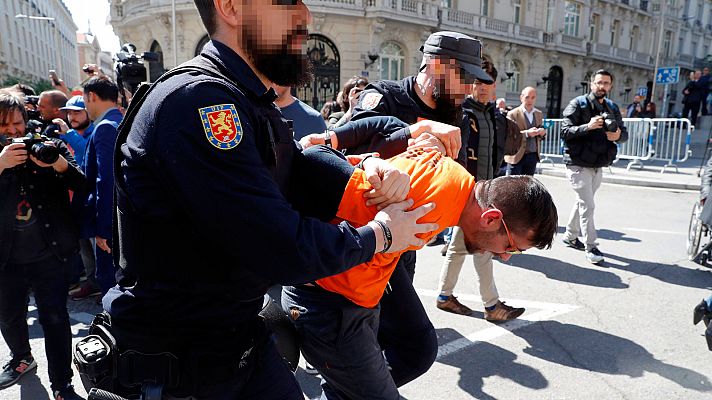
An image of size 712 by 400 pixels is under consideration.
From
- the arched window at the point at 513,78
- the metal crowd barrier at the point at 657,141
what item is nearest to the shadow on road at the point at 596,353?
the metal crowd barrier at the point at 657,141

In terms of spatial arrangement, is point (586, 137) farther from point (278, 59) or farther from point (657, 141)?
point (657, 141)

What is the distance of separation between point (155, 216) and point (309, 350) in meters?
1.02

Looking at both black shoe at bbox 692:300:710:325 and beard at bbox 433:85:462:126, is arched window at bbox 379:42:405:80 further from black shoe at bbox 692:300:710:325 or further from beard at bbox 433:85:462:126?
beard at bbox 433:85:462:126

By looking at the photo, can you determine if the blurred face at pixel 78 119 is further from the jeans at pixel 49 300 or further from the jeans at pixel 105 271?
the jeans at pixel 49 300

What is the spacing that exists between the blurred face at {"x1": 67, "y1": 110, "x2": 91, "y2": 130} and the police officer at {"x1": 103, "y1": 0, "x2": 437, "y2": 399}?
393cm

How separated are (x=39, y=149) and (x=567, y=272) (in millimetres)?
4951

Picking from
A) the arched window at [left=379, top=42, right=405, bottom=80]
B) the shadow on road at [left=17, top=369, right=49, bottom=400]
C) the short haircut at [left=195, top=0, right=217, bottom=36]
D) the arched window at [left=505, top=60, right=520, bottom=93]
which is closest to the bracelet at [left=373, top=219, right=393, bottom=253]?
the short haircut at [left=195, top=0, right=217, bottom=36]

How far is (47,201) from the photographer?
9.65 ft

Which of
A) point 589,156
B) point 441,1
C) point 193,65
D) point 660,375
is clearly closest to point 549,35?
point 441,1

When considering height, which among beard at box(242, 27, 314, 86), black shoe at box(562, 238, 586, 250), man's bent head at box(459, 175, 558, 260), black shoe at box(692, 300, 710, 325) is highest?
beard at box(242, 27, 314, 86)

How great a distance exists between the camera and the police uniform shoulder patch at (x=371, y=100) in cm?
272

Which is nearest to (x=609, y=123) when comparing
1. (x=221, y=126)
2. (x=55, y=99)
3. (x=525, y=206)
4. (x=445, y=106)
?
(x=445, y=106)

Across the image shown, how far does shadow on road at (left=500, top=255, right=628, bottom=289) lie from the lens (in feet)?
16.3

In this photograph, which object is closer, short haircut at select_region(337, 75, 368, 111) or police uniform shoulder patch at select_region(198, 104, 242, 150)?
police uniform shoulder patch at select_region(198, 104, 242, 150)
